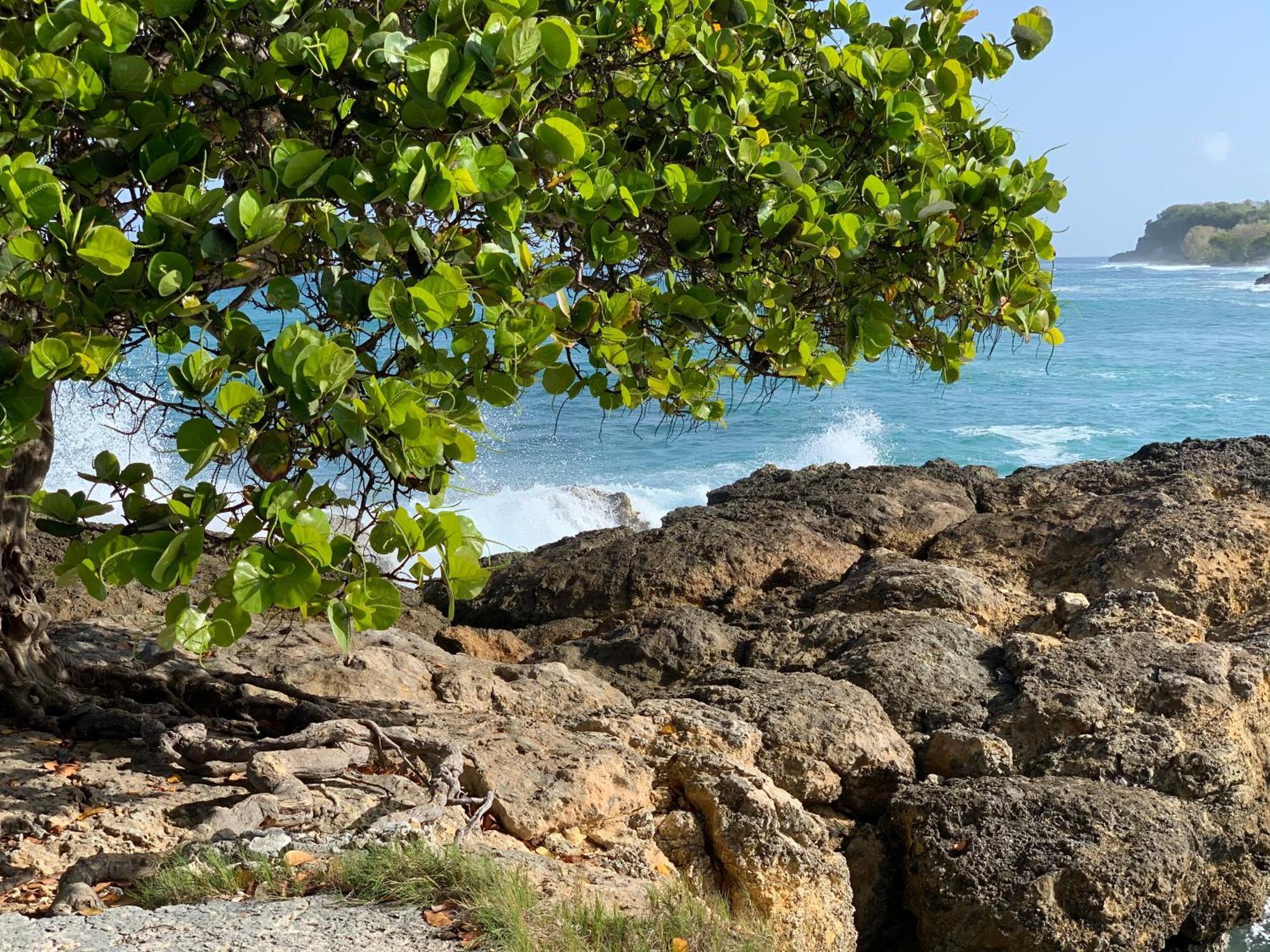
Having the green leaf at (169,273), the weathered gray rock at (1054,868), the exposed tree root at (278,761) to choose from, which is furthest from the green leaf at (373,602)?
the weathered gray rock at (1054,868)

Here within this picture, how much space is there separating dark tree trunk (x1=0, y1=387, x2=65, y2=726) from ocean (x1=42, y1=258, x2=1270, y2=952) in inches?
319

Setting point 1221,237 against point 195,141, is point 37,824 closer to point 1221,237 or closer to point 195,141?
point 195,141

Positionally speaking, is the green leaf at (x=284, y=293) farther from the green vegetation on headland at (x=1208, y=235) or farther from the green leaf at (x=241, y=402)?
the green vegetation on headland at (x=1208, y=235)

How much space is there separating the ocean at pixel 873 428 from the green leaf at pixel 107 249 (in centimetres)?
986

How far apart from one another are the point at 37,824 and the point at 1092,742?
412 cm

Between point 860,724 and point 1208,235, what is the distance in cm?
13774

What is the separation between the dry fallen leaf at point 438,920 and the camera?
3232mm

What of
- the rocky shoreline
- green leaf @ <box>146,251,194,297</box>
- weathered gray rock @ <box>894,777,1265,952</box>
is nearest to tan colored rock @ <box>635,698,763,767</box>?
the rocky shoreline

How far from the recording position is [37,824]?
154 inches

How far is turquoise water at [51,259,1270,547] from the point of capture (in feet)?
68.2

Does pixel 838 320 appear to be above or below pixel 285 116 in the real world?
below

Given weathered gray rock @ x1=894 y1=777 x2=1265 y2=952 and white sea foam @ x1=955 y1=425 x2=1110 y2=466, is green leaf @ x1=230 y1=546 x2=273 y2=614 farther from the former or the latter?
white sea foam @ x1=955 y1=425 x2=1110 y2=466

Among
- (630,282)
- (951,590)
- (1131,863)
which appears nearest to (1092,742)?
(1131,863)

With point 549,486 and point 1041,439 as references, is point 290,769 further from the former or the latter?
point 1041,439
